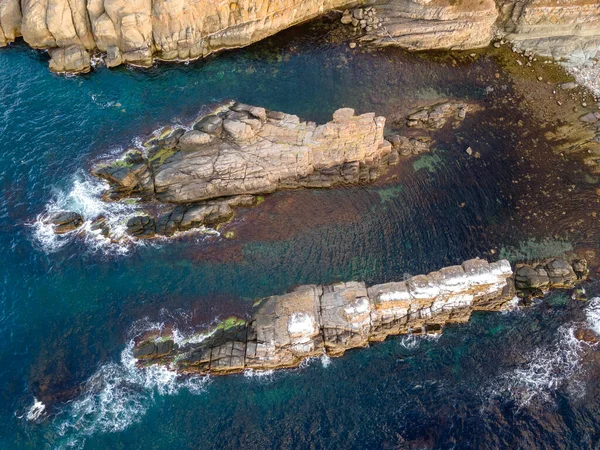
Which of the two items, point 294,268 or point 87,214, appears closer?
point 294,268

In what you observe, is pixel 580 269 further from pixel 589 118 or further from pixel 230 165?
pixel 230 165

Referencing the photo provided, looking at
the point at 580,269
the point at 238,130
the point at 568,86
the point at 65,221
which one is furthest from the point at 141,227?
the point at 568,86

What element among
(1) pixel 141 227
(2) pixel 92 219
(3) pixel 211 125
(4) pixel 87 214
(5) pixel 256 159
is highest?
(3) pixel 211 125

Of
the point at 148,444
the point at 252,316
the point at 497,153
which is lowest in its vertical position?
the point at 148,444

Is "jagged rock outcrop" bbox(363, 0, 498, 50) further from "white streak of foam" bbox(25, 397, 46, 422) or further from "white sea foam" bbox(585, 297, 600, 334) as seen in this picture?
"white streak of foam" bbox(25, 397, 46, 422)

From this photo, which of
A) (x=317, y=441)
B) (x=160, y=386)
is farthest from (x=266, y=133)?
(x=317, y=441)

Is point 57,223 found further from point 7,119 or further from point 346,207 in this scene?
point 346,207

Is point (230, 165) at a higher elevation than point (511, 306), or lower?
higher

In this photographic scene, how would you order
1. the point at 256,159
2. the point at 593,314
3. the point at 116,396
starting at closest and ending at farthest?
1. the point at 116,396
2. the point at 593,314
3. the point at 256,159
